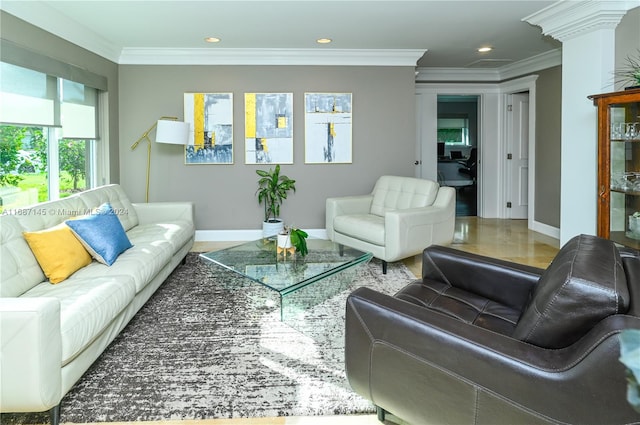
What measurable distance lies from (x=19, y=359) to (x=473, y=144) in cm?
1222

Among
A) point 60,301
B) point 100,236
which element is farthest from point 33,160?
point 60,301

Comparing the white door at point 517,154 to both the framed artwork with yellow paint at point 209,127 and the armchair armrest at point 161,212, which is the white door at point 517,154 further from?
the armchair armrest at point 161,212

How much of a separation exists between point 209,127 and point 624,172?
14.2 ft

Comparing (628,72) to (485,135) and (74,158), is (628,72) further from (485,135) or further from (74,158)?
(74,158)

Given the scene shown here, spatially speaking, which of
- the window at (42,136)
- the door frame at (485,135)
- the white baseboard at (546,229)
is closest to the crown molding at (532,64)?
the door frame at (485,135)

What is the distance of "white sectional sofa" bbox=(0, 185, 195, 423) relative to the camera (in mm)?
1657

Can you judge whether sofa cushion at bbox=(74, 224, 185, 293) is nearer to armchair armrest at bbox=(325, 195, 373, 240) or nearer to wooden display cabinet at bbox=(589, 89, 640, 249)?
armchair armrest at bbox=(325, 195, 373, 240)

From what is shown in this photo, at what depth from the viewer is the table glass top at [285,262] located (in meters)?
2.84

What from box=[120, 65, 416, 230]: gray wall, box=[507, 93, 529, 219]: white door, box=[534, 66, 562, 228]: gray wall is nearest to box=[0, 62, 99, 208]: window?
box=[120, 65, 416, 230]: gray wall

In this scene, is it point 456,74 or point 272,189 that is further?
point 456,74

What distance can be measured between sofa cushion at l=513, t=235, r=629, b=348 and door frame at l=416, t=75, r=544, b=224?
6072 mm

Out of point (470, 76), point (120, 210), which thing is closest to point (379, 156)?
point (470, 76)

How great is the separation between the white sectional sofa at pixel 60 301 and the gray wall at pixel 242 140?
1.61m

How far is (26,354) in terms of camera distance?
1.65m
